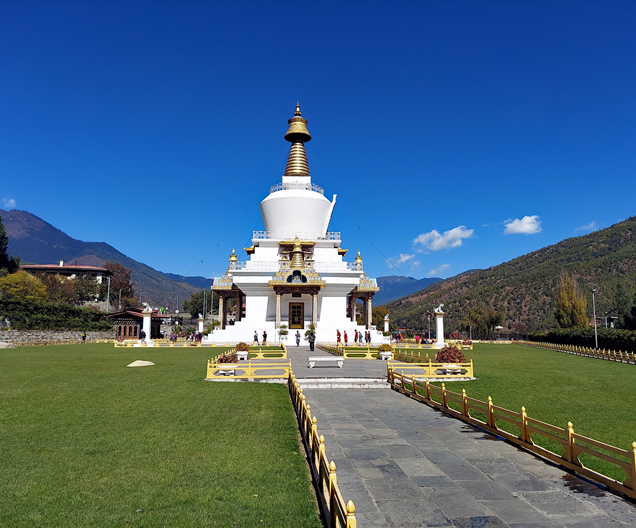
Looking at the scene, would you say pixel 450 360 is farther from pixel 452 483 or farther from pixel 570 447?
pixel 452 483

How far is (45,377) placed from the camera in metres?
18.7

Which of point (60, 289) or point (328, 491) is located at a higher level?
point (60, 289)

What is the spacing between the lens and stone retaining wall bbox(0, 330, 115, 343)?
48594 mm

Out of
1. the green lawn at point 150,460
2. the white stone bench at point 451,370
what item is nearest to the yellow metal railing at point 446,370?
the white stone bench at point 451,370

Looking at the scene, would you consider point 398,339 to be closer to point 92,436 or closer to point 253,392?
point 253,392

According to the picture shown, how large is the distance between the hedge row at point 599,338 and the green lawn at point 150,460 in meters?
31.8

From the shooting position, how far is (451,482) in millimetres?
6945

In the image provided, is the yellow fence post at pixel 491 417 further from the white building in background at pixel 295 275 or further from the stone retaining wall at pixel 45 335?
the stone retaining wall at pixel 45 335

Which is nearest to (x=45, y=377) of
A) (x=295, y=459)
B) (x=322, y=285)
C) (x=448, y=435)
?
(x=295, y=459)

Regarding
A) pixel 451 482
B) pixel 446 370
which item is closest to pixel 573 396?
pixel 446 370

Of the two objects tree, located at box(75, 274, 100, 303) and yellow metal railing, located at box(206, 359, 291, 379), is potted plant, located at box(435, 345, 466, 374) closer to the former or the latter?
yellow metal railing, located at box(206, 359, 291, 379)

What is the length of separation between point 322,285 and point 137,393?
27.7m

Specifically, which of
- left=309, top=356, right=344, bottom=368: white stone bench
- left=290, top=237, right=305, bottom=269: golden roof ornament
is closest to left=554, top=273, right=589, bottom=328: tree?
left=290, top=237, right=305, bottom=269: golden roof ornament

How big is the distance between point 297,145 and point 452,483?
4779cm
